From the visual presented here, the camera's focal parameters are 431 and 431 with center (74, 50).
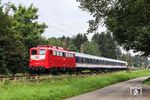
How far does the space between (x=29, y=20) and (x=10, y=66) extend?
73.3 feet

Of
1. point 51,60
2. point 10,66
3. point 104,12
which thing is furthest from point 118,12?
point 10,66

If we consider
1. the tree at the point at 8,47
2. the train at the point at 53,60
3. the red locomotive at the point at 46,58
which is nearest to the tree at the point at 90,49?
the train at the point at 53,60

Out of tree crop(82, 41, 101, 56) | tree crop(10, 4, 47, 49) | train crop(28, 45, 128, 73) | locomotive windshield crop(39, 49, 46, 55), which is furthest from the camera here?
tree crop(82, 41, 101, 56)

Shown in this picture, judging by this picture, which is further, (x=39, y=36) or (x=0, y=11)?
(x=39, y=36)

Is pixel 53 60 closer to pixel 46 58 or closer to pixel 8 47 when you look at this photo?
pixel 46 58

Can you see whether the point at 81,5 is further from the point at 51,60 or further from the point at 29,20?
the point at 29,20

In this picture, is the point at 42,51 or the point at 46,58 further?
the point at 42,51

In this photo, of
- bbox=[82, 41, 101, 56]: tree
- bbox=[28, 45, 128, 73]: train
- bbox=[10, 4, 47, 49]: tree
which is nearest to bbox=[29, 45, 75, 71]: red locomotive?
bbox=[28, 45, 128, 73]: train

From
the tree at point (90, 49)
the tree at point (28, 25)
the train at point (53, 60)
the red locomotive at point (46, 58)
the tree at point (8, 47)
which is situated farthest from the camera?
the tree at point (90, 49)

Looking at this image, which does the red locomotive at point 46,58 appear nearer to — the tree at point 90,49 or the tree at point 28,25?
the tree at point 28,25

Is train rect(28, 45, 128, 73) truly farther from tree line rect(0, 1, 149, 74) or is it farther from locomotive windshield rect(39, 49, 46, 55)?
tree line rect(0, 1, 149, 74)

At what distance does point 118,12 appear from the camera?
32156mm

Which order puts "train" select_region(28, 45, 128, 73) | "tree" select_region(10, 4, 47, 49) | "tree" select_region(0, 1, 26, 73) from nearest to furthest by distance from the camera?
"train" select_region(28, 45, 128, 73), "tree" select_region(0, 1, 26, 73), "tree" select_region(10, 4, 47, 49)

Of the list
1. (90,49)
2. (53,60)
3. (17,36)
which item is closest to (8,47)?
(17,36)
